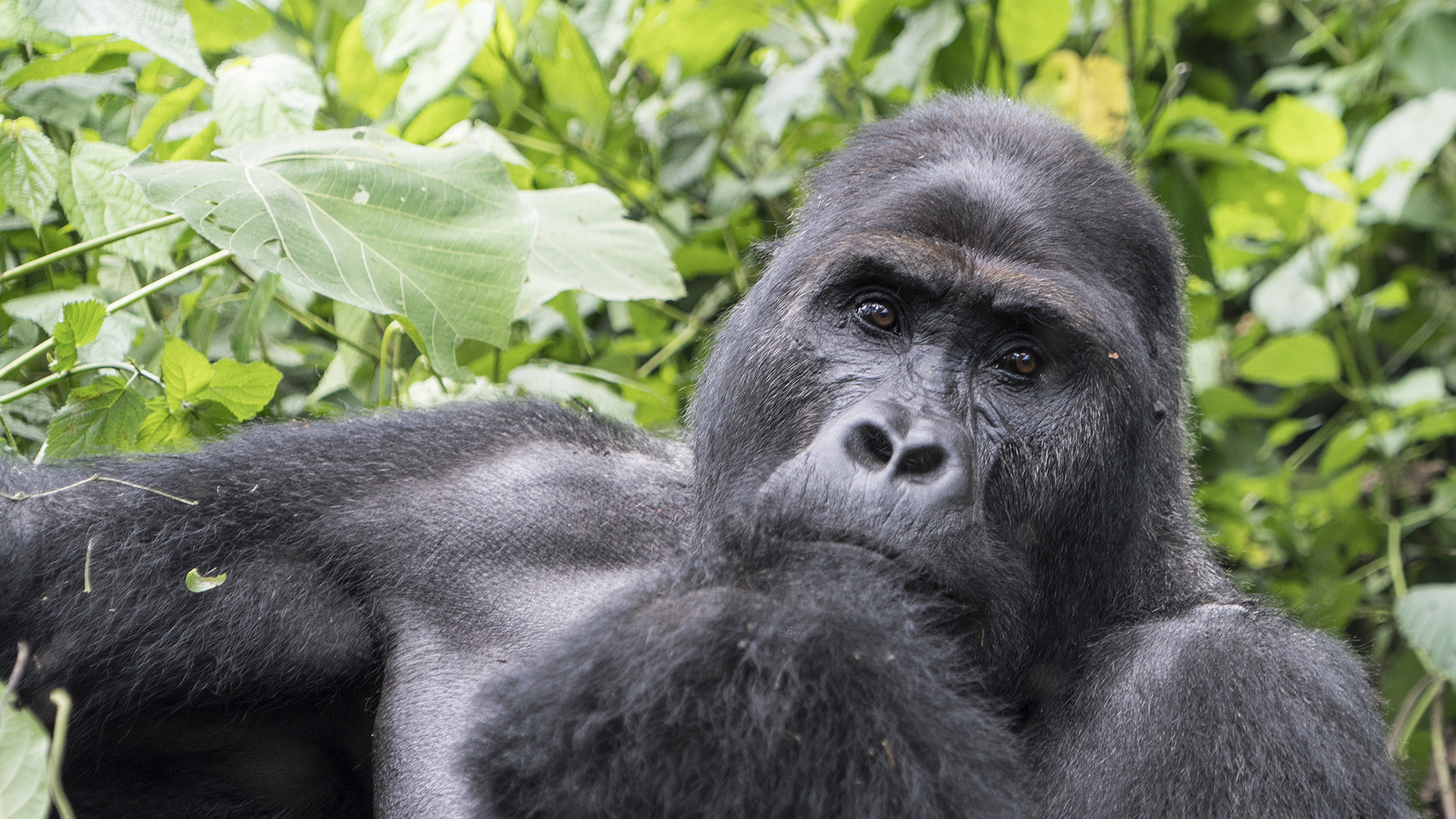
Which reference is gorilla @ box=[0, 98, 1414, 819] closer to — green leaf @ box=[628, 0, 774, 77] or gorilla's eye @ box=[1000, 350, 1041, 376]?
gorilla's eye @ box=[1000, 350, 1041, 376]

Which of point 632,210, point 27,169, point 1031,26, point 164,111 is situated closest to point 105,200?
point 27,169

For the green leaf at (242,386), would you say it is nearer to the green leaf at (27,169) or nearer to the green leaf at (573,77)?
the green leaf at (27,169)

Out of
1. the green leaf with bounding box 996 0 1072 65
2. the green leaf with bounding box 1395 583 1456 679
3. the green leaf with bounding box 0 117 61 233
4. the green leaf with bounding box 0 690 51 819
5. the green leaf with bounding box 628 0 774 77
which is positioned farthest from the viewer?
the green leaf with bounding box 996 0 1072 65

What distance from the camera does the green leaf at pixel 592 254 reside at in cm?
338

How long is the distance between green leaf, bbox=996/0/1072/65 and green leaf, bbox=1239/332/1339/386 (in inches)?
56.7

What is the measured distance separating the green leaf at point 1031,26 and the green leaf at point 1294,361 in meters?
1.44

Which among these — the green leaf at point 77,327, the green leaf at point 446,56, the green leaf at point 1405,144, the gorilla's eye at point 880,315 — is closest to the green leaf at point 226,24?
the green leaf at point 446,56

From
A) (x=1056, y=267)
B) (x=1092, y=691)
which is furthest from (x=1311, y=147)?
(x=1092, y=691)

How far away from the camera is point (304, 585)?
2.80m

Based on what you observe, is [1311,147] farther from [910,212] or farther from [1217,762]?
[1217,762]

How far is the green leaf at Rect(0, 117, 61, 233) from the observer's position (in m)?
2.93

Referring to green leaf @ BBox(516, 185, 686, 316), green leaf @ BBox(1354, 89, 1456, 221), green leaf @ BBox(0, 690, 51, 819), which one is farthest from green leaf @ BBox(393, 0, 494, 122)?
green leaf @ BBox(1354, 89, 1456, 221)

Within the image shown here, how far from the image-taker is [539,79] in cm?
470

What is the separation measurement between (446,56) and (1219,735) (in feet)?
8.17
